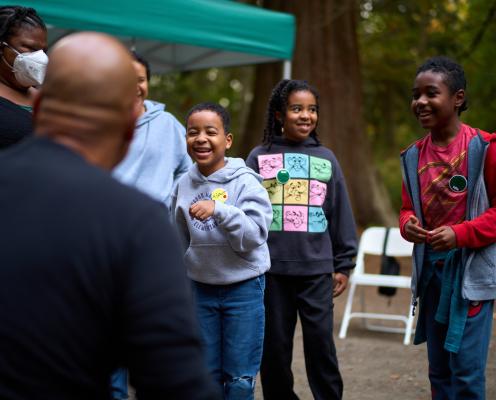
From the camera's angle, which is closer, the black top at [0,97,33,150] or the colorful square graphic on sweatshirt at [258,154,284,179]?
the black top at [0,97,33,150]

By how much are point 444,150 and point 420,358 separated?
9.66 ft

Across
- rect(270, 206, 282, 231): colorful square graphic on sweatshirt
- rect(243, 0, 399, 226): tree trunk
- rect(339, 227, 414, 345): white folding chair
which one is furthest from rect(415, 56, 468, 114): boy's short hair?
rect(243, 0, 399, 226): tree trunk

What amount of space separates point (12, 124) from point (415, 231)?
1.90 metres

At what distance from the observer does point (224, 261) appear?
388 centimetres

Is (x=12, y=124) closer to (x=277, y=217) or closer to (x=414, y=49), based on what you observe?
(x=277, y=217)

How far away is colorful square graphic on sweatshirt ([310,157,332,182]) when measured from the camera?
4.53 metres

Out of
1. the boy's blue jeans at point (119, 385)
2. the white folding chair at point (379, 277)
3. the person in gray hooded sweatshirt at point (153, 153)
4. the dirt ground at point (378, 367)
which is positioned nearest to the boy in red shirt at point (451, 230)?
the person in gray hooded sweatshirt at point (153, 153)

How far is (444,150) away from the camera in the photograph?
150 inches

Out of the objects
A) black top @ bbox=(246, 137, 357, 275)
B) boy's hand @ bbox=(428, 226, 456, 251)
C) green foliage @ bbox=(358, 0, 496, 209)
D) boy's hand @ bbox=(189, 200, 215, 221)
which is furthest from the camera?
green foliage @ bbox=(358, 0, 496, 209)

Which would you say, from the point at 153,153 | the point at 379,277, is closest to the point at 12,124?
the point at 153,153

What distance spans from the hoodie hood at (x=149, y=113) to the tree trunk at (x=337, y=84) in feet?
25.4

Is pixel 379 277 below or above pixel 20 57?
below

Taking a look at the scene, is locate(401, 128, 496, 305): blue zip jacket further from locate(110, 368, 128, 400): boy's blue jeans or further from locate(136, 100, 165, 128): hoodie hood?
locate(110, 368, 128, 400): boy's blue jeans

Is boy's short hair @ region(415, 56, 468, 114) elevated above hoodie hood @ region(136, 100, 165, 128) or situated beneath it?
elevated above
